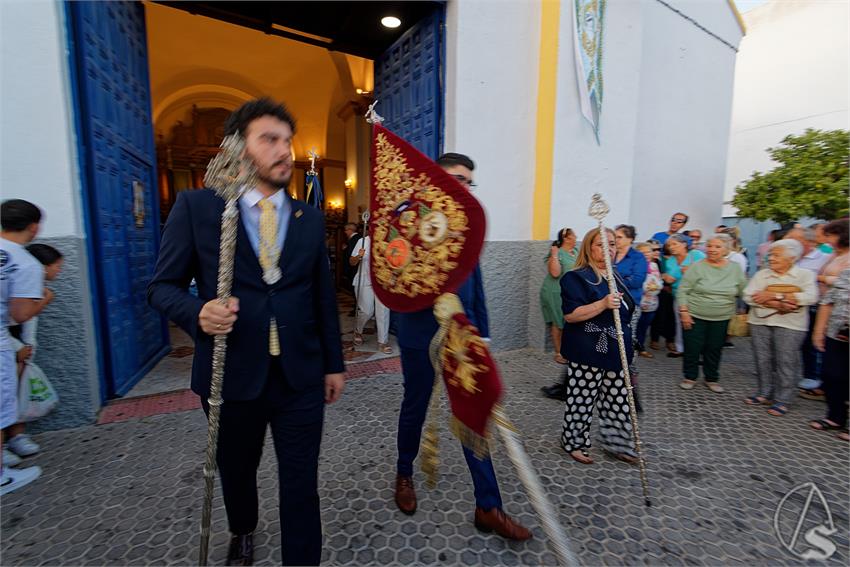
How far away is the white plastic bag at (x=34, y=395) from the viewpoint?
2828 mm

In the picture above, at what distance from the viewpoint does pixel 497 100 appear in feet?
17.1

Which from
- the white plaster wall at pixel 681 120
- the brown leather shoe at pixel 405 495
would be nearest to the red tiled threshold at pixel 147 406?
the brown leather shoe at pixel 405 495

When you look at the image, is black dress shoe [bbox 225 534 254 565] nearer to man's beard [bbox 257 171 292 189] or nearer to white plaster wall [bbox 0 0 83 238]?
man's beard [bbox 257 171 292 189]

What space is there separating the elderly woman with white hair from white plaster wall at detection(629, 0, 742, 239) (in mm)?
3702

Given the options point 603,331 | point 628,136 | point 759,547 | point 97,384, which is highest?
point 628,136

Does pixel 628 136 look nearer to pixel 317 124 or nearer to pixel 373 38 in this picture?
pixel 373 38

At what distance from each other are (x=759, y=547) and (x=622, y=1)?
250 inches

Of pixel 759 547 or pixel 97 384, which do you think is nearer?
pixel 759 547

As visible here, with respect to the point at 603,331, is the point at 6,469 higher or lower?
lower

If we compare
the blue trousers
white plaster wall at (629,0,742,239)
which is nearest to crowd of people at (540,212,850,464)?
the blue trousers

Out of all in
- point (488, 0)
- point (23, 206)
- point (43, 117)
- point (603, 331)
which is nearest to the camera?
point (23, 206)

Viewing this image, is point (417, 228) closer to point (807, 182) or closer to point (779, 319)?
point (779, 319)

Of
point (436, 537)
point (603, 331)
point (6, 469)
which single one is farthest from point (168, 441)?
point (603, 331)

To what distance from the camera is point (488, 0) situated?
500 centimetres
